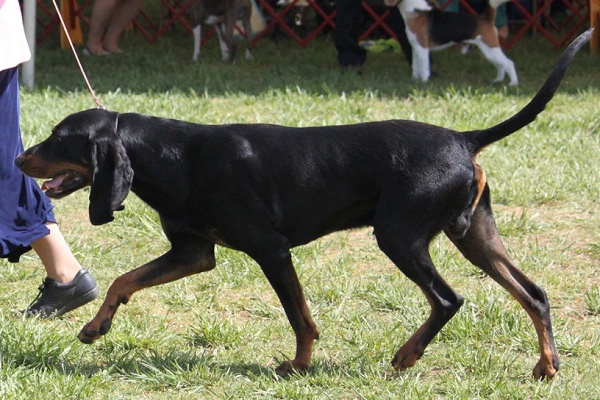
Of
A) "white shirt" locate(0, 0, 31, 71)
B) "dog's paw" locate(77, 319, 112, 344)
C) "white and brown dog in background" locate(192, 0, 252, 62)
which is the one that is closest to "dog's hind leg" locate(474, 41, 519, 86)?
"white and brown dog in background" locate(192, 0, 252, 62)

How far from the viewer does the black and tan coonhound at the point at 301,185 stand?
3604mm

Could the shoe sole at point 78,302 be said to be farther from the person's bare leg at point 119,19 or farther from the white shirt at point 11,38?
the person's bare leg at point 119,19

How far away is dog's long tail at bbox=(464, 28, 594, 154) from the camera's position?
362cm

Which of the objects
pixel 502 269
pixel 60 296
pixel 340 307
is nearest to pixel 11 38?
pixel 60 296

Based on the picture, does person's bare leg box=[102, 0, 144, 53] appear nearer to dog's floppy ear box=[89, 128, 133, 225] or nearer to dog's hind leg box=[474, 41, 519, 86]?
dog's hind leg box=[474, 41, 519, 86]

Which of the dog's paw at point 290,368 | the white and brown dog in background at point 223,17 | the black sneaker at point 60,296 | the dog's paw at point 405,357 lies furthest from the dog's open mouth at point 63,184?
the white and brown dog in background at point 223,17

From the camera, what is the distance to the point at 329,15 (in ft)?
42.3

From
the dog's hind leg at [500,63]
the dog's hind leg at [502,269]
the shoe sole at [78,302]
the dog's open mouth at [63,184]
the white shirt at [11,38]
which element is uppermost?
the white shirt at [11,38]

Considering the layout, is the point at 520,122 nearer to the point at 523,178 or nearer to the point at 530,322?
the point at 530,322

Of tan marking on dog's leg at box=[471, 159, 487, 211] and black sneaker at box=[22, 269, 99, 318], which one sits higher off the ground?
tan marking on dog's leg at box=[471, 159, 487, 211]

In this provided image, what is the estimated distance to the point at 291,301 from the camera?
3699 mm

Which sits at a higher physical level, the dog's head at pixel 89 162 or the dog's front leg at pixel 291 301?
the dog's head at pixel 89 162

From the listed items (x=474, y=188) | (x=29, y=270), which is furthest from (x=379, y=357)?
(x=29, y=270)

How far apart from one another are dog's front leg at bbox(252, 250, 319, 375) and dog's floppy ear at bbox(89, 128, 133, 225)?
533 mm
